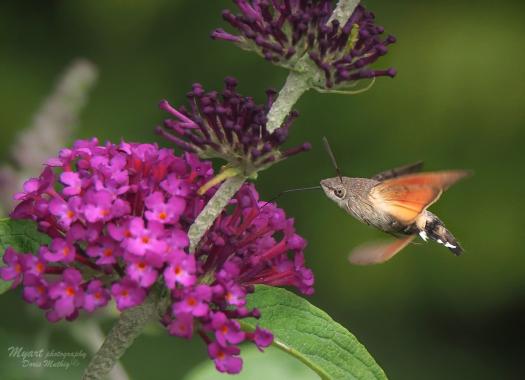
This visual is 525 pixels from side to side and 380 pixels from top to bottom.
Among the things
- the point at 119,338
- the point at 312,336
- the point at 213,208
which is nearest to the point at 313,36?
the point at 213,208

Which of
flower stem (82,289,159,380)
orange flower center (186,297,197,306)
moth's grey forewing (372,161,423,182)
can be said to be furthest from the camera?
moth's grey forewing (372,161,423,182)

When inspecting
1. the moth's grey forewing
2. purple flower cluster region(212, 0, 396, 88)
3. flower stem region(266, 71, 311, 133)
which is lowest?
the moth's grey forewing

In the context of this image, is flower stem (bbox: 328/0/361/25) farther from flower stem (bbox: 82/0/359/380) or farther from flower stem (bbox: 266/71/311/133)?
flower stem (bbox: 266/71/311/133)

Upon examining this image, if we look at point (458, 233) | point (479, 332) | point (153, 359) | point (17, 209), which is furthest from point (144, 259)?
point (479, 332)

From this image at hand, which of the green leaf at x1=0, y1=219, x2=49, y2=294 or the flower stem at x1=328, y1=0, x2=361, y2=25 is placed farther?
the green leaf at x1=0, y1=219, x2=49, y2=294

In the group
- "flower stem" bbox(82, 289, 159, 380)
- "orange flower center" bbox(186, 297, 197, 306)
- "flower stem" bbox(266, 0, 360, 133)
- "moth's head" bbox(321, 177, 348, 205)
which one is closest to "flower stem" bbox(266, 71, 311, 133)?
"flower stem" bbox(266, 0, 360, 133)

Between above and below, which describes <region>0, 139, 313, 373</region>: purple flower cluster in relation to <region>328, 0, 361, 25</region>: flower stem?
below
